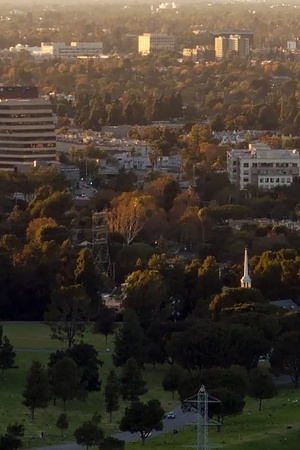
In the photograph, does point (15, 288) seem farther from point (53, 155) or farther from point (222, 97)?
point (222, 97)

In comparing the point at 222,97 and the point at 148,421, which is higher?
the point at 148,421

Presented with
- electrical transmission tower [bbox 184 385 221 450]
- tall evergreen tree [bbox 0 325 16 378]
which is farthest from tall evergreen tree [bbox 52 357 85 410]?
electrical transmission tower [bbox 184 385 221 450]

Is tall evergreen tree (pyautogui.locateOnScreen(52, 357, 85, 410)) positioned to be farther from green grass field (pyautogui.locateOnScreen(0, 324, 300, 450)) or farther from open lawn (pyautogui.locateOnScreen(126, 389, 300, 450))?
open lawn (pyautogui.locateOnScreen(126, 389, 300, 450))

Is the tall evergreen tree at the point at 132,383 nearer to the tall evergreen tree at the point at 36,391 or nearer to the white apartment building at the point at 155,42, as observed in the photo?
the tall evergreen tree at the point at 36,391

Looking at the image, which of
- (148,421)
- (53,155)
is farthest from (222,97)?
(148,421)

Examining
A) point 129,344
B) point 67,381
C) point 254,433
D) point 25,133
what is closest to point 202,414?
point 254,433

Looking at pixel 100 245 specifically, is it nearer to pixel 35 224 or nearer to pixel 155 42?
pixel 35 224

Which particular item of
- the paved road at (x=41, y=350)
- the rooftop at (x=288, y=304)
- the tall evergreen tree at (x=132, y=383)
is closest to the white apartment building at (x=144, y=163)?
the rooftop at (x=288, y=304)
